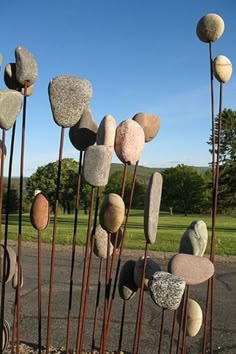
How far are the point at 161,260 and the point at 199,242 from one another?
177 inches

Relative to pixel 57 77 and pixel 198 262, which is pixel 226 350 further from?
pixel 57 77

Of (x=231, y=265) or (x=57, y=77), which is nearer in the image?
(x=57, y=77)

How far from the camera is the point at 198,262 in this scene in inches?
51.9

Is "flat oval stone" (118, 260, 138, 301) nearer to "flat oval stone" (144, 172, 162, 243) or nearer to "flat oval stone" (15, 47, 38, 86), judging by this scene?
"flat oval stone" (144, 172, 162, 243)

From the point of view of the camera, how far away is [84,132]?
59.1 inches

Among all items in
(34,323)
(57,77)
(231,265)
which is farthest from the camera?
(231,265)

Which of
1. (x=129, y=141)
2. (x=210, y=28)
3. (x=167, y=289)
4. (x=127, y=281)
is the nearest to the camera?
(x=167, y=289)

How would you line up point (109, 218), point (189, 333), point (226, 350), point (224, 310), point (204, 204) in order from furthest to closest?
point (204, 204), point (224, 310), point (226, 350), point (189, 333), point (109, 218)

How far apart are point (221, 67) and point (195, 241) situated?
0.61 m

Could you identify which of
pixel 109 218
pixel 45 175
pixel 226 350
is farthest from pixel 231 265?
pixel 45 175

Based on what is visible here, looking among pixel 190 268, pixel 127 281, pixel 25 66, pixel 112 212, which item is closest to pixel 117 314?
pixel 127 281

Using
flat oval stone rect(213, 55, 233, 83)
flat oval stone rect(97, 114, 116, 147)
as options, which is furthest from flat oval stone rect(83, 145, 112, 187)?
flat oval stone rect(213, 55, 233, 83)

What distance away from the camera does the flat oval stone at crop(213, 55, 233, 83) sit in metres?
1.48

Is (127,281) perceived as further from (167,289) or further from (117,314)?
(117,314)
